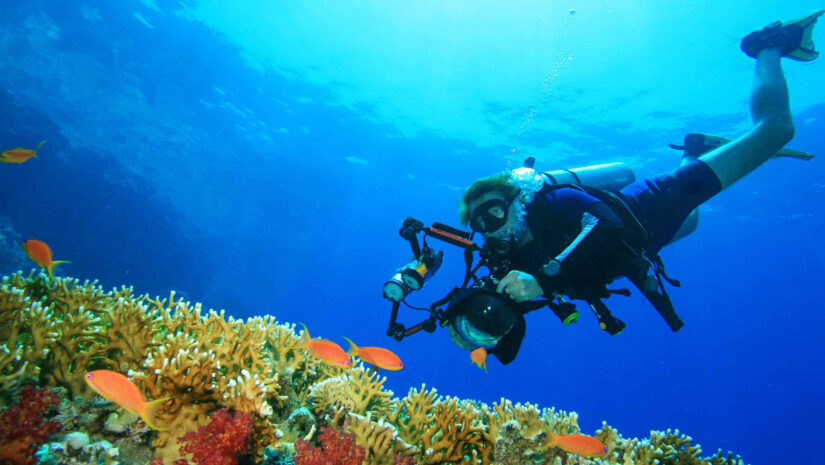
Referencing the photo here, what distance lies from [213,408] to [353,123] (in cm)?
2906

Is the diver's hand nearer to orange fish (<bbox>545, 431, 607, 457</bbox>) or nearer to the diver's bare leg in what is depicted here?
orange fish (<bbox>545, 431, 607, 457</bbox>)

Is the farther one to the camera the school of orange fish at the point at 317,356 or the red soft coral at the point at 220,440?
the red soft coral at the point at 220,440

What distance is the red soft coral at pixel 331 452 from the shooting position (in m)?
2.15

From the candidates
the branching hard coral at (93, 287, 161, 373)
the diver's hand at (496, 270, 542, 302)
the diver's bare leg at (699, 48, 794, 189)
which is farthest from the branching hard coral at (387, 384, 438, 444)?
the diver's bare leg at (699, 48, 794, 189)

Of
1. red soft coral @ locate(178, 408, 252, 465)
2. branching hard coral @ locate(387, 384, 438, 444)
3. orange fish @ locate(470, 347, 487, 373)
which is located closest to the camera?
red soft coral @ locate(178, 408, 252, 465)

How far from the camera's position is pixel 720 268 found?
44.6 m

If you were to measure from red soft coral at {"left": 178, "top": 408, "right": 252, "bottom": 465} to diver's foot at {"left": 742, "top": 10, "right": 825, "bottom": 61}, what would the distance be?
8.56 m

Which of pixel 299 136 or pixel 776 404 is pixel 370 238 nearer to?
pixel 299 136

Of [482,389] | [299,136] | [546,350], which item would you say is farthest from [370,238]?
[546,350]

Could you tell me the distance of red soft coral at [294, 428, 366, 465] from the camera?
215 centimetres

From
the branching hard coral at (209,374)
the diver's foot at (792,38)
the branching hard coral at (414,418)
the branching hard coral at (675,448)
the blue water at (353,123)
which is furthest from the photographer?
the blue water at (353,123)

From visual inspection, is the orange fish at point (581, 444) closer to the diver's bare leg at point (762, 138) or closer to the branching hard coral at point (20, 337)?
the branching hard coral at point (20, 337)

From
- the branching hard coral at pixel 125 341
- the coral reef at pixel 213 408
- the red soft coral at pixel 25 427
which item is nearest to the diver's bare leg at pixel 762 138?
the coral reef at pixel 213 408

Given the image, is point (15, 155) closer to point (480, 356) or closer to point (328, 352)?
point (328, 352)
